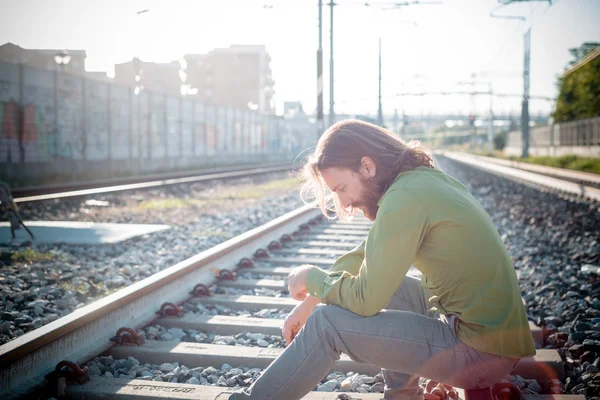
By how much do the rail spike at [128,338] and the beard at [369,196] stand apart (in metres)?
1.75

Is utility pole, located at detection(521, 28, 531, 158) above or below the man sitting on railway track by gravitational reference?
above

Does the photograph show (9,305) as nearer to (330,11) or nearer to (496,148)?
(330,11)

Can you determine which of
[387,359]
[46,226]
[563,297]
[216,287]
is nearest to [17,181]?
[46,226]

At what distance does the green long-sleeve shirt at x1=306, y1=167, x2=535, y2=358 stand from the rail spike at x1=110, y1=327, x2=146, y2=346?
1.71 metres

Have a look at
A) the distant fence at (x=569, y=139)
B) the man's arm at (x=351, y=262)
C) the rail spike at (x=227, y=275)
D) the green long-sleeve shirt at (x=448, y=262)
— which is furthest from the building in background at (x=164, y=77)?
the green long-sleeve shirt at (x=448, y=262)

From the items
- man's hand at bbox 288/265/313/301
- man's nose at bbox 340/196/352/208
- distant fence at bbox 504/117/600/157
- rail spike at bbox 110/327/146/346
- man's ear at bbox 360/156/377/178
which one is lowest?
rail spike at bbox 110/327/146/346

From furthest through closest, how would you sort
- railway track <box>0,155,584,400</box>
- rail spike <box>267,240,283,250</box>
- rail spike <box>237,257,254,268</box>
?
rail spike <box>267,240,283,250</box> < rail spike <box>237,257,254,268</box> < railway track <box>0,155,584,400</box>

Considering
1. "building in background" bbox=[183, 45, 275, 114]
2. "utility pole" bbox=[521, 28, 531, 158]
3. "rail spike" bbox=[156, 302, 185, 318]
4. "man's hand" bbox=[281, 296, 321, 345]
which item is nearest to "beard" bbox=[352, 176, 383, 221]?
"man's hand" bbox=[281, 296, 321, 345]

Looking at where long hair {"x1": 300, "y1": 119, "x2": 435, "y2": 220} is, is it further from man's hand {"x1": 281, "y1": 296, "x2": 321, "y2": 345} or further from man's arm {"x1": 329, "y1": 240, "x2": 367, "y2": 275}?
man's hand {"x1": 281, "y1": 296, "x2": 321, "y2": 345}

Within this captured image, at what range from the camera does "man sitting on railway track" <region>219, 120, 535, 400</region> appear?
7.53ft

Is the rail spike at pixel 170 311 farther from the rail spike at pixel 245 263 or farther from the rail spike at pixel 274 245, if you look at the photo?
the rail spike at pixel 274 245

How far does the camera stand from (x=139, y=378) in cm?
323

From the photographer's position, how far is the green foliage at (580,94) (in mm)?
59188

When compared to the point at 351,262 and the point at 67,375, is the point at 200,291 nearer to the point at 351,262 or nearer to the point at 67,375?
the point at 67,375
